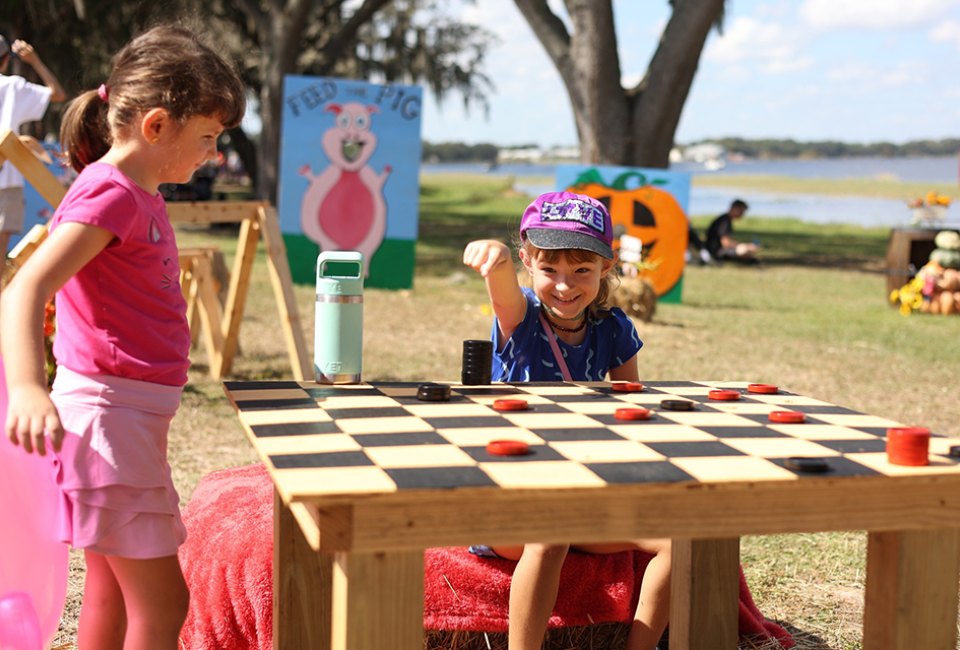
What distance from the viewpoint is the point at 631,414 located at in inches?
90.2

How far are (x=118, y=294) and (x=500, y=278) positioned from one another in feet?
3.42

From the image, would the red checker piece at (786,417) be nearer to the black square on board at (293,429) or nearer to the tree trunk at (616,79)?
the black square on board at (293,429)

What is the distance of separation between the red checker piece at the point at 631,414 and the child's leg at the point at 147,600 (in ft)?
3.14

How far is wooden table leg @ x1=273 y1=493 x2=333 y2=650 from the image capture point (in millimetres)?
2525

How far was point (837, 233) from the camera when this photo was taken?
79.5 ft

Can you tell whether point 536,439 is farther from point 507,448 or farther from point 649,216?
point 649,216

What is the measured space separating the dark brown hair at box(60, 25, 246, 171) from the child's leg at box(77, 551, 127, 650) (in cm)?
93

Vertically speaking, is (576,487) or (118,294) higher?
(118,294)

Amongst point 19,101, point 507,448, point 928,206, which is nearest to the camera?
point 507,448

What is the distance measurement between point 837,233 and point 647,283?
1547 cm

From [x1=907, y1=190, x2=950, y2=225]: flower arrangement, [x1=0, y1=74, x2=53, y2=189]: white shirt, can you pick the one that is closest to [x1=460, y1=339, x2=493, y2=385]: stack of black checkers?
[x1=0, y1=74, x2=53, y2=189]: white shirt

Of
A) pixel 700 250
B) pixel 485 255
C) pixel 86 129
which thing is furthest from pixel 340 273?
pixel 700 250

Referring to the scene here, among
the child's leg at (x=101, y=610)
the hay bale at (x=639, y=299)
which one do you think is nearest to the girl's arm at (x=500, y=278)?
the child's leg at (x=101, y=610)

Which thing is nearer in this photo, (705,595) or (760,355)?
(705,595)
